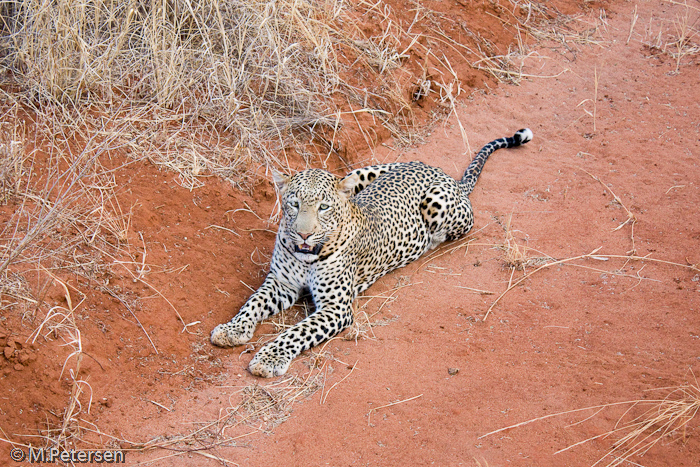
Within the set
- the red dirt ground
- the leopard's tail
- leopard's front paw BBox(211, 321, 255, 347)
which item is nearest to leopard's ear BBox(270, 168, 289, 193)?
the red dirt ground

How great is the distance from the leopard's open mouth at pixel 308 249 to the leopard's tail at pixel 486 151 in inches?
99.4

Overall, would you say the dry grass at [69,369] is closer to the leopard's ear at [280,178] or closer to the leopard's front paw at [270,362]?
the leopard's front paw at [270,362]

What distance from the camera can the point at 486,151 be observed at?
8.47 metres

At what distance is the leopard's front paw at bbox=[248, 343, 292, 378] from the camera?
530 centimetres

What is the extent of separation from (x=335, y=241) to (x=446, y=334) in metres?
1.29

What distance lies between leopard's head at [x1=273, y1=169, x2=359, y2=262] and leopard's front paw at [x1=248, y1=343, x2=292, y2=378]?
3.10ft

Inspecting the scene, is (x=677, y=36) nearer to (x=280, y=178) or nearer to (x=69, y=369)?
(x=280, y=178)

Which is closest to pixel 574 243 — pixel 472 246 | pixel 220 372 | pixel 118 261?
pixel 472 246

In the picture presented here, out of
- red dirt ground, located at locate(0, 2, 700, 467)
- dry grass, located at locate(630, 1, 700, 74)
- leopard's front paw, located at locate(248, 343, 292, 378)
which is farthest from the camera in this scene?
dry grass, located at locate(630, 1, 700, 74)

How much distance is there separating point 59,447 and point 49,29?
451 cm

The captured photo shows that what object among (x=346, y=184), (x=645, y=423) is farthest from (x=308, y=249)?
(x=645, y=423)

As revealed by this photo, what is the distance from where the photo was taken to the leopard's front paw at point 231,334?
18.5 feet

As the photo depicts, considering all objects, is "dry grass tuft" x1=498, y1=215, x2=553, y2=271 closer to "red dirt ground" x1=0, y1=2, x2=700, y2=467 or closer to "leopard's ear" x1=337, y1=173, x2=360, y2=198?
"red dirt ground" x1=0, y1=2, x2=700, y2=467

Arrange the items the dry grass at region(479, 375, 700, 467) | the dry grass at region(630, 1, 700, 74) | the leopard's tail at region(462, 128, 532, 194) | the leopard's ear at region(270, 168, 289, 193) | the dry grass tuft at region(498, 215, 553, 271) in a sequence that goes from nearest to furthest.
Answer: the dry grass at region(479, 375, 700, 467)
the leopard's ear at region(270, 168, 289, 193)
the dry grass tuft at region(498, 215, 553, 271)
the leopard's tail at region(462, 128, 532, 194)
the dry grass at region(630, 1, 700, 74)
